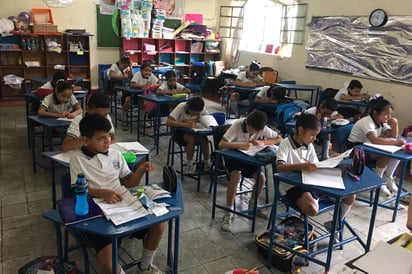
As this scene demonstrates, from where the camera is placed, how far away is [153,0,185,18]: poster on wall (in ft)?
29.5

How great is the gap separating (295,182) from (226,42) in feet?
26.0

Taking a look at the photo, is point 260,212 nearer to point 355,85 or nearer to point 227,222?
point 227,222

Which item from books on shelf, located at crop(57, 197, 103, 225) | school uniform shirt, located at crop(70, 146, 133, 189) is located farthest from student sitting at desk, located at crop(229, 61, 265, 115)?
books on shelf, located at crop(57, 197, 103, 225)

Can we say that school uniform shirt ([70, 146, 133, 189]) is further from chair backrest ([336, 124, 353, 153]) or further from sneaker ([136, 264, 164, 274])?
chair backrest ([336, 124, 353, 153])

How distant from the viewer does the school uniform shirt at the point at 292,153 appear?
261 centimetres

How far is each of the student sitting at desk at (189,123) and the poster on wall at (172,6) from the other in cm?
584

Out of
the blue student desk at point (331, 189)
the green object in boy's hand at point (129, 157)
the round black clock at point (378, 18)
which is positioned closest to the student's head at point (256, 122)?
the blue student desk at point (331, 189)

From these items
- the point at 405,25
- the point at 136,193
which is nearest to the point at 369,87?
the point at 405,25

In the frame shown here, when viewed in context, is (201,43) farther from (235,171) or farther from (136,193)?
(136,193)

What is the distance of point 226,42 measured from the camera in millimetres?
9711

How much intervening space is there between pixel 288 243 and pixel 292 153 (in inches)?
26.6

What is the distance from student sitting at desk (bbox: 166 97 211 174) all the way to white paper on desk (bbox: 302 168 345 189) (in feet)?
5.39

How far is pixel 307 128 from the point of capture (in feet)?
8.53

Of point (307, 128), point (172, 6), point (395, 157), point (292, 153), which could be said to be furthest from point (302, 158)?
point (172, 6)
